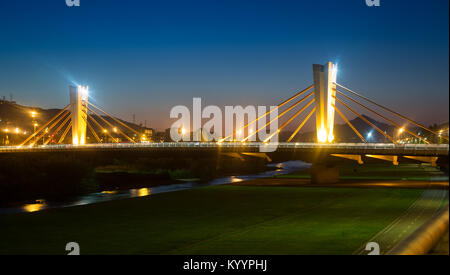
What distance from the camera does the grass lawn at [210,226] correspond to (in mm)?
16280

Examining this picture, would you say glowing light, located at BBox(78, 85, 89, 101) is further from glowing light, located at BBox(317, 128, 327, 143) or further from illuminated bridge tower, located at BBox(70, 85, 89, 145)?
glowing light, located at BBox(317, 128, 327, 143)

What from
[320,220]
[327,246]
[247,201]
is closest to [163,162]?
[247,201]

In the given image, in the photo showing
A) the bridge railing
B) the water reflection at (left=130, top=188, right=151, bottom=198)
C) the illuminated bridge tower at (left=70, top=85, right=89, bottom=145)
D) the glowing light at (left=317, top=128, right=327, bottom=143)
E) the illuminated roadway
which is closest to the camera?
the water reflection at (left=130, top=188, right=151, bottom=198)


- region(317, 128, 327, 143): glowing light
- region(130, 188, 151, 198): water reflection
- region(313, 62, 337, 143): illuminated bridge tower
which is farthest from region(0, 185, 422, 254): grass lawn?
region(313, 62, 337, 143): illuminated bridge tower

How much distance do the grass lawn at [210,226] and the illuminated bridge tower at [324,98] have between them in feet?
61.6

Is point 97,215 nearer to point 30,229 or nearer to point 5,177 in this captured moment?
point 30,229

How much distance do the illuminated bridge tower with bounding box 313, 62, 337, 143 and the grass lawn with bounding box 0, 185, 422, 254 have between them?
1876 cm

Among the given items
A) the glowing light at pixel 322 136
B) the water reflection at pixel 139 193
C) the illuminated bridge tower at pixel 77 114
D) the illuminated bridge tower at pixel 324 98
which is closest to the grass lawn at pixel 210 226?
the water reflection at pixel 139 193

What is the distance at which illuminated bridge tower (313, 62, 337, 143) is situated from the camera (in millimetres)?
52281

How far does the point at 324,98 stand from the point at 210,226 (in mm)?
34311

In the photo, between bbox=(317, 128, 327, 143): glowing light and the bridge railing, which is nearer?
the bridge railing

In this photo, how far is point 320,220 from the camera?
2212cm

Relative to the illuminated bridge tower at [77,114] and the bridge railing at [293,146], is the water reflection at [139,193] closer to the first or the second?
the bridge railing at [293,146]
